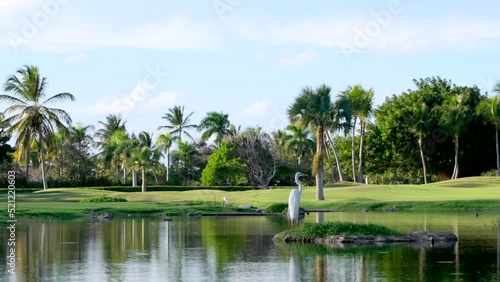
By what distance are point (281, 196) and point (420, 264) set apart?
3958 centimetres

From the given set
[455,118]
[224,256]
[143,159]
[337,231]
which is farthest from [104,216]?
[455,118]

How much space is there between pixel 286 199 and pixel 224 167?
2878 cm

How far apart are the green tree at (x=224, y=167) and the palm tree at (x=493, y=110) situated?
24.0m

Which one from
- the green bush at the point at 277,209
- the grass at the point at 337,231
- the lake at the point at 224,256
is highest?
the green bush at the point at 277,209

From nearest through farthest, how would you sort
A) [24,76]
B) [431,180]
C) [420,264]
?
[420,264] → [24,76] → [431,180]

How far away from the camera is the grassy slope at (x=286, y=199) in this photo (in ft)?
160

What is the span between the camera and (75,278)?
2020cm

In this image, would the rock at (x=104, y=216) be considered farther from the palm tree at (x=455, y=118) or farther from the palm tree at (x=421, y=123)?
the palm tree at (x=455, y=118)

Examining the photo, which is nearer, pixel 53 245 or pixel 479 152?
pixel 53 245

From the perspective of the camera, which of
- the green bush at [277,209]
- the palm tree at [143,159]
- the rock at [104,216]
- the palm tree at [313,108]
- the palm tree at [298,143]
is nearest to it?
the rock at [104,216]

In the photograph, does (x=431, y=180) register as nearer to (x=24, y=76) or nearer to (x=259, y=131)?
(x=259, y=131)

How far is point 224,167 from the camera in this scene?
86.9 metres

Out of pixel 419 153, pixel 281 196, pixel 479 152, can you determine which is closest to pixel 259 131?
pixel 419 153

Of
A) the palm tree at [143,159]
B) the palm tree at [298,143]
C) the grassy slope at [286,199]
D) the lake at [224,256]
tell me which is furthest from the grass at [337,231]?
the palm tree at [298,143]
